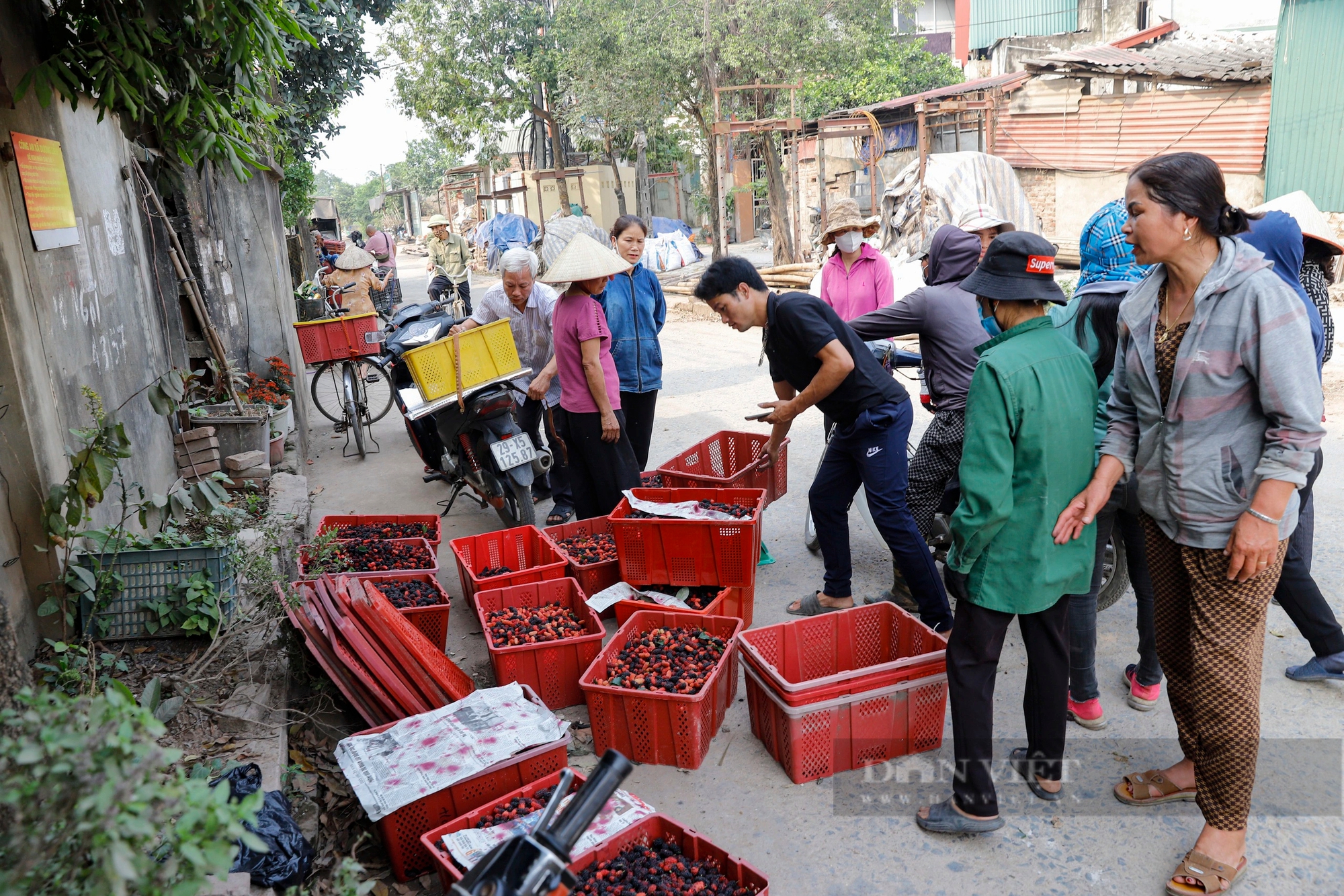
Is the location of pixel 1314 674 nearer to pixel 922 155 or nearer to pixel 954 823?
pixel 954 823

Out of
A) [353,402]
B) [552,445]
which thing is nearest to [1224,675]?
[552,445]

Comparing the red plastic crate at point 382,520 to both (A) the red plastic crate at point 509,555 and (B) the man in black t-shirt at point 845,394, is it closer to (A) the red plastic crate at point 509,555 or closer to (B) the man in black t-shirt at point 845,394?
(A) the red plastic crate at point 509,555

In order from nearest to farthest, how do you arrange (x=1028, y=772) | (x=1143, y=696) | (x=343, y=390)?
(x=1028, y=772) < (x=1143, y=696) < (x=343, y=390)

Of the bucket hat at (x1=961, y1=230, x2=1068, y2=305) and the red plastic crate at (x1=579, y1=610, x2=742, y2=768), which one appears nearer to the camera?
the bucket hat at (x1=961, y1=230, x2=1068, y2=305)

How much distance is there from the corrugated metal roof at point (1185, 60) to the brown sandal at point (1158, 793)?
14105 millimetres

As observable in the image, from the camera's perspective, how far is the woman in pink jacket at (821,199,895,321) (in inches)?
235

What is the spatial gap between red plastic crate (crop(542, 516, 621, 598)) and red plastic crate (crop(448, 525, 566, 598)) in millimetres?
64

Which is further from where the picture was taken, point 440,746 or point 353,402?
point 353,402

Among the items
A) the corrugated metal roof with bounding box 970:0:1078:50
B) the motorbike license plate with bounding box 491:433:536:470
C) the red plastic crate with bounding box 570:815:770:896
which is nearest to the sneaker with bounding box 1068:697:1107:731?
the red plastic crate with bounding box 570:815:770:896

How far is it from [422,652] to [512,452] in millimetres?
2363

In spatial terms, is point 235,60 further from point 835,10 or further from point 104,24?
point 835,10

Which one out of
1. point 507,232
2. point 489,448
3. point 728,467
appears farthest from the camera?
point 507,232

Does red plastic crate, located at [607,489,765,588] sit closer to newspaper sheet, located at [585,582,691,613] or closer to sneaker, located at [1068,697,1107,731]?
newspaper sheet, located at [585,582,691,613]

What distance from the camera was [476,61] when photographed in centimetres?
2512
